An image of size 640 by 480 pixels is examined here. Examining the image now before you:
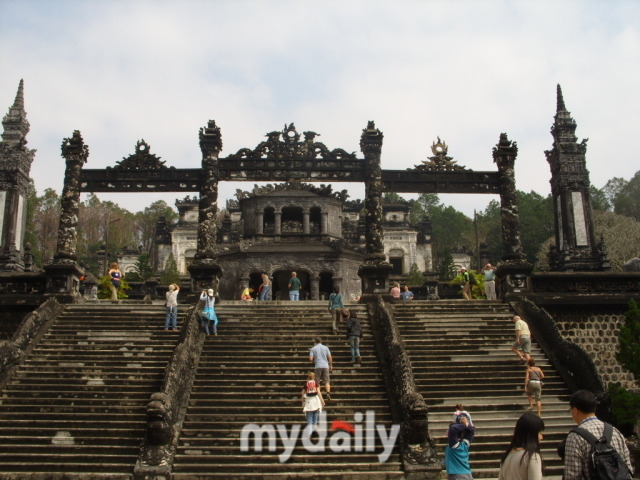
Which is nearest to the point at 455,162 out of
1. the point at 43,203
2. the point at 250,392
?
the point at 250,392

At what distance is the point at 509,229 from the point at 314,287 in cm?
1351

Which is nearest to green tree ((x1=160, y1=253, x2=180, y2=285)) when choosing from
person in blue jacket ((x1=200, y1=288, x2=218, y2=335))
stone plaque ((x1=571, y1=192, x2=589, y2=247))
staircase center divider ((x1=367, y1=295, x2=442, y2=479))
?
stone plaque ((x1=571, y1=192, x2=589, y2=247))

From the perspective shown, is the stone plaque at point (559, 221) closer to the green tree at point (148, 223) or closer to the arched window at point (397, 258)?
the arched window at point (397, 258)

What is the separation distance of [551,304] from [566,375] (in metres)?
4.19

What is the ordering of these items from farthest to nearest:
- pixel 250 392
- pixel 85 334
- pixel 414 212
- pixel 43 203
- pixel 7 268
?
pixel 414 212, pixel 43 203, pixel 7 268, pixel 85 334, pixel 250 392

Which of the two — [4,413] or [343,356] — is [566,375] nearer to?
[343,356]

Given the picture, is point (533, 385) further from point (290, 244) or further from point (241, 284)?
point (290, 244)

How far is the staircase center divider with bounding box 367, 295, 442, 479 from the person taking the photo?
10508 mm

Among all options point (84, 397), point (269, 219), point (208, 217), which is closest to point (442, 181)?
point (208, 217)

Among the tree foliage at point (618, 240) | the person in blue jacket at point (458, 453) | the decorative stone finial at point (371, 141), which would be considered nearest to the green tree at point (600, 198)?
the tree foliage at point (618, 240)

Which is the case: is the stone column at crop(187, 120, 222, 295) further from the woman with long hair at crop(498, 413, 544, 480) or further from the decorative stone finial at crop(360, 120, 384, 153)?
the woman with long hair at crop(498, 413, 544, 480)

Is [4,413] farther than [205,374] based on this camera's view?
No

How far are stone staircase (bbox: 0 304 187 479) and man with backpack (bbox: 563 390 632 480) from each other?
8025mm

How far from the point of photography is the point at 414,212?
85.0 m
